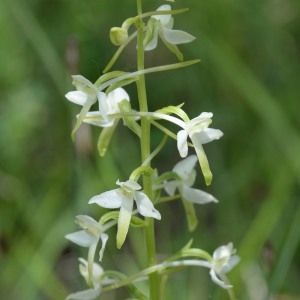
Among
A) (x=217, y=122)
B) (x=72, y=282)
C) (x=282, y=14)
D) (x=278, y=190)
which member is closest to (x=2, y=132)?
(x=72, y=282)

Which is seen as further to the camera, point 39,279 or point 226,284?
point 39,279

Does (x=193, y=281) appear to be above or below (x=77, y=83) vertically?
below

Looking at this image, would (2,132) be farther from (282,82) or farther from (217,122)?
(282,82)

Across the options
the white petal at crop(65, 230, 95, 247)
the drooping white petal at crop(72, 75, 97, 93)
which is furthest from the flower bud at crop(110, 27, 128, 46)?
the white petal at crop(65, 230, 95, 247)

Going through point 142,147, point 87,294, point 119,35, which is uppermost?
point 119,35

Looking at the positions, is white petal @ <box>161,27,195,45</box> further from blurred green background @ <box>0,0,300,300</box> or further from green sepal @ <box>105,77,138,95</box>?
blurred green background @ <box>0,0,300,300</box>

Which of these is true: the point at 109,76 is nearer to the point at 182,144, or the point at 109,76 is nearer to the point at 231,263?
the point at 182,144

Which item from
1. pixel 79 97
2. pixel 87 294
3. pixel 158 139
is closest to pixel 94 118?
pixel 79 97

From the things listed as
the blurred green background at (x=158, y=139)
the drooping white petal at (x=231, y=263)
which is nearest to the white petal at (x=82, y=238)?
the drooping white petal at (x=231, y=263)
